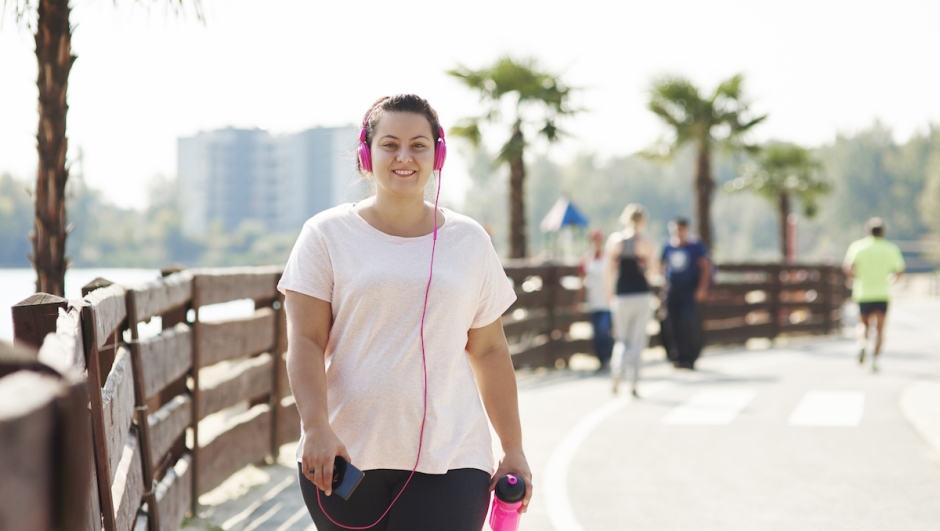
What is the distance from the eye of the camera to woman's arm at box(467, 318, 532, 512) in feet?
10.1

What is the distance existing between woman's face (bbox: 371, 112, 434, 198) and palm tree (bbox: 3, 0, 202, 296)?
12.3 ft

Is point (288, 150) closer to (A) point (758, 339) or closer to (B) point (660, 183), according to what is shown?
(B) point (660, 183)

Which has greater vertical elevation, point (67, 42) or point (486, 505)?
point (67, 42)

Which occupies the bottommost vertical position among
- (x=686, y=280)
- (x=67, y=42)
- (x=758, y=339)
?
(x=758, y=339)

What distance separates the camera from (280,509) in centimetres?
646

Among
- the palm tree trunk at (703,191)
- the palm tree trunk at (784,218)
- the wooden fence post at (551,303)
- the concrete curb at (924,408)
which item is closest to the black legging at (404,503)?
the concrete curb at (924,408)

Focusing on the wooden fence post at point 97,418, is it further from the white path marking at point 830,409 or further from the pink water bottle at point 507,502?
the white path marking at point 830,409

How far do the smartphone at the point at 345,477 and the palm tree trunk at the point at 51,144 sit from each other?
12.9 feet

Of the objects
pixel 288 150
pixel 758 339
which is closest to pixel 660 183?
pixel 288 150

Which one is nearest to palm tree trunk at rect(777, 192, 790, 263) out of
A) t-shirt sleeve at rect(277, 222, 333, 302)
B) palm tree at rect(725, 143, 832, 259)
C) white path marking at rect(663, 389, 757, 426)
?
palm tree at rect(725, 143, 832, 259)

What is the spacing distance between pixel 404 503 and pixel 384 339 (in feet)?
1.39

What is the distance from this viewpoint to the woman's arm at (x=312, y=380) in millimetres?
2688

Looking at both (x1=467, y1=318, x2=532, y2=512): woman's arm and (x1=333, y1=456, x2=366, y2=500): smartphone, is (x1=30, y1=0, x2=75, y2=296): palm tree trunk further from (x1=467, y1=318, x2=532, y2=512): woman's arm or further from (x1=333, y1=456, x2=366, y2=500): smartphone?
(x1=333, y1=456, x2=366, y2=500): smartphone

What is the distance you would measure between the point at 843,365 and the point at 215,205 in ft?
567
